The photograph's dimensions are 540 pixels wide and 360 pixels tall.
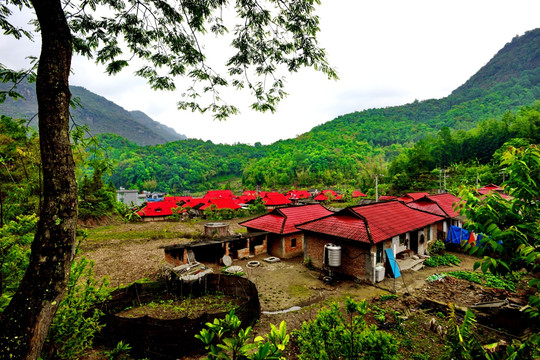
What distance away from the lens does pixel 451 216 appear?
17078mm

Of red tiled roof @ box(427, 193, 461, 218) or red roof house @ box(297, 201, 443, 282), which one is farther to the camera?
red tiled roof @ box(427, 193, 461, 218)

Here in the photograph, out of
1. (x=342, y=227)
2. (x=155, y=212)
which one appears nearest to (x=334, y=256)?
(x=342, y=227)

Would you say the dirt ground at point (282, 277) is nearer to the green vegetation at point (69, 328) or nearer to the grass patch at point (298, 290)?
the grass patch at point (298, 290)

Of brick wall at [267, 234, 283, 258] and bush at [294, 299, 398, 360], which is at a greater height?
bush at [294, 299, 398, 360]

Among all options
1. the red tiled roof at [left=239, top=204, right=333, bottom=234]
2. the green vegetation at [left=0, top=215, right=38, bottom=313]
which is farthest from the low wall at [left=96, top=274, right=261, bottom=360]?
the red tiled roof at [left=239, top=204, right=333, bottom=234]

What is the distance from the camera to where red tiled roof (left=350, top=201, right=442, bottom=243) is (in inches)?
450

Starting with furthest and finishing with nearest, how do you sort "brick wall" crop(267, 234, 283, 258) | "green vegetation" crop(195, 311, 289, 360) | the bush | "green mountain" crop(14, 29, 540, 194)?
"green mountain" crop(14, 29, 540, 194), "brick wall" crop(267, 234, 283, 258), the bush, "green vegetation" crop(195, 311, 289, 360)

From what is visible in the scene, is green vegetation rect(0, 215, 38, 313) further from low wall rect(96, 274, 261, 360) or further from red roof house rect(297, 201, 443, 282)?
red roof house rect(297, 201, 443, 282)

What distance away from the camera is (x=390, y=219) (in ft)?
42.9

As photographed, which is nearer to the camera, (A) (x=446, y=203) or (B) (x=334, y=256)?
(B) (x=334, y=256)

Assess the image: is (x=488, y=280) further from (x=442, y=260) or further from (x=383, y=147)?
(x=383, y=147)

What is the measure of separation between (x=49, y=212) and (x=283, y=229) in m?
13.3

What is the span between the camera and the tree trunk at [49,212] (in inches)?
94.0

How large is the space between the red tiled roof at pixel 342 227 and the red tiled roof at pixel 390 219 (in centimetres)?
41
